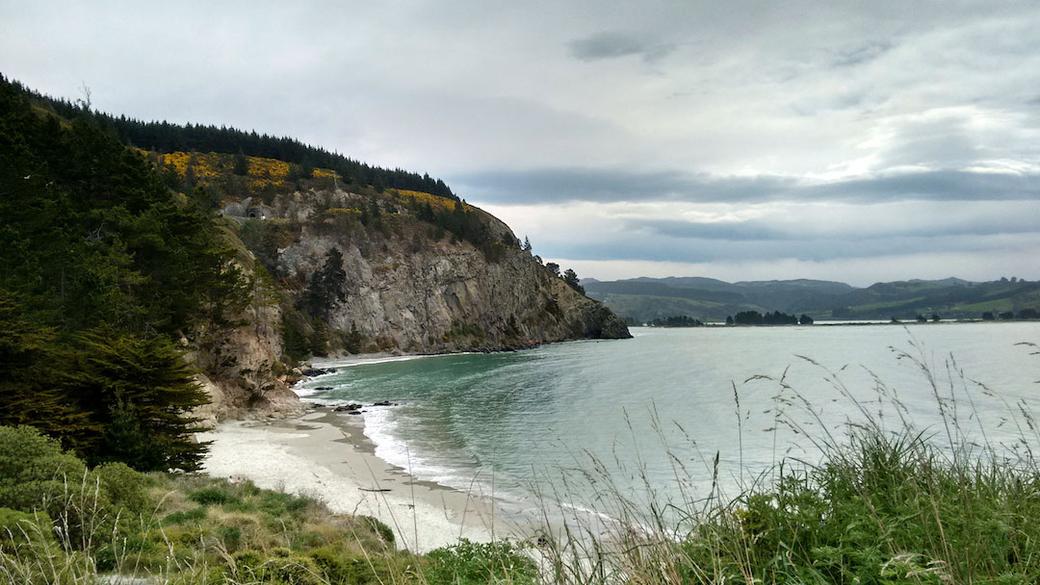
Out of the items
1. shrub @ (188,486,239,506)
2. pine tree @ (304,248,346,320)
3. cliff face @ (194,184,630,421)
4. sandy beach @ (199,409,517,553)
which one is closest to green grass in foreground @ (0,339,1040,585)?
shrub @ (188,486,239,506)

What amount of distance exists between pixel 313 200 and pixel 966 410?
401 ft

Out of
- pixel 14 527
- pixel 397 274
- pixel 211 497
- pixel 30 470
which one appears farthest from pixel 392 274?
pixel 14 527

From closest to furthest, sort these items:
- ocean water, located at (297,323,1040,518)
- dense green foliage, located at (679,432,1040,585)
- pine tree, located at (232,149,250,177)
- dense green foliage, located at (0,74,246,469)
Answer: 1. dense green foliage, located at (679,432,1040,585)
2. ocean water, located at (297,323,1040,518)
3. dense green foliage, located at (0,74,246,469)
4. pine tree, located at (232,149,250,177)

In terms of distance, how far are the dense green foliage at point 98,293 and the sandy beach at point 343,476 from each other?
3.21m

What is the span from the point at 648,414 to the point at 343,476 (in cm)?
1960

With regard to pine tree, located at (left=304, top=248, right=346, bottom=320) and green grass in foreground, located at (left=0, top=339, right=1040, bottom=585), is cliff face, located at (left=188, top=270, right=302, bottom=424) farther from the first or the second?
pine tree, located at (left=304, top=248, right=346, bottom=320)

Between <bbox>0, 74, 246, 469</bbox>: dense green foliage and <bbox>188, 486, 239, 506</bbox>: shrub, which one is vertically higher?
<bbox>0, 74, 246, 469</bbox>: dense green foliage

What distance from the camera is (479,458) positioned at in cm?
2798

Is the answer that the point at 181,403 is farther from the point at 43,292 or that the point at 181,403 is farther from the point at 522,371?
the point at 522,371

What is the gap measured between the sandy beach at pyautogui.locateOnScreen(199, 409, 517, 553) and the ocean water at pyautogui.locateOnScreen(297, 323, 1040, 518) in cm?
116

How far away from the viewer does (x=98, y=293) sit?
24656 mm

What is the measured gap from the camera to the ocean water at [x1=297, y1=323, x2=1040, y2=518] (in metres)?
12.5

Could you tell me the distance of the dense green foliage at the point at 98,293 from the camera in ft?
57.2

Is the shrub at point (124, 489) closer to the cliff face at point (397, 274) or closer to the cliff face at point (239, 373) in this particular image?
the cliff face at point (239, 373)
